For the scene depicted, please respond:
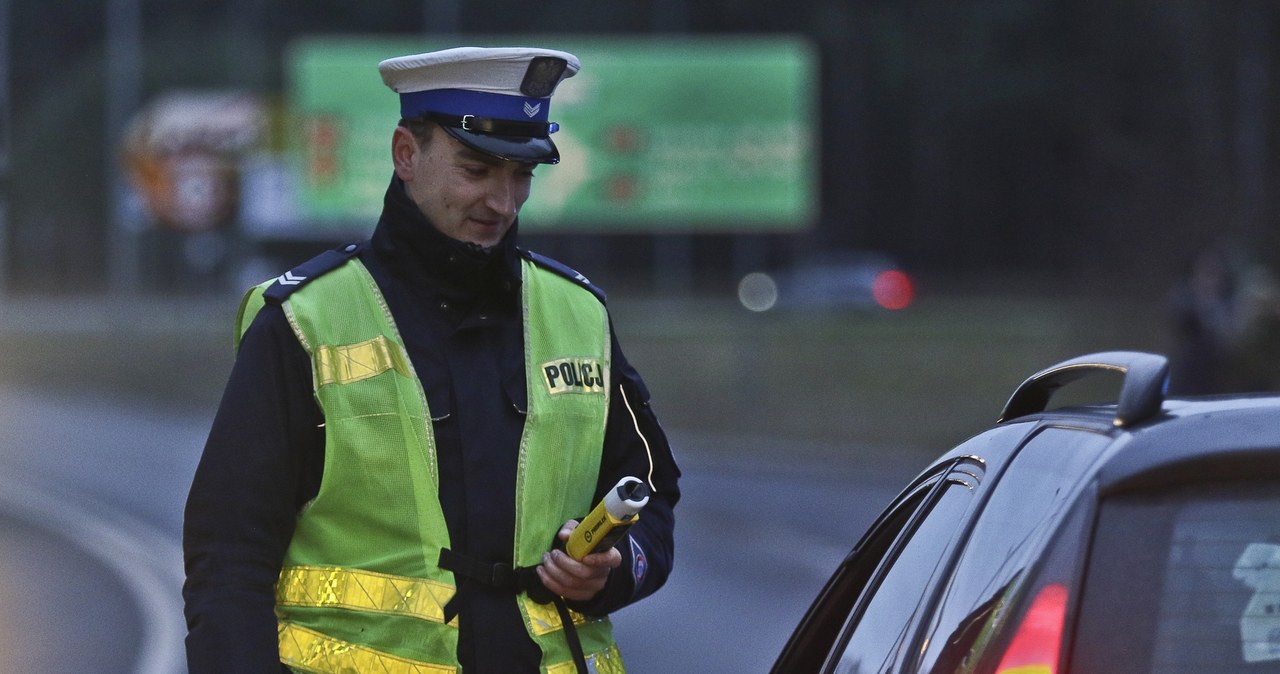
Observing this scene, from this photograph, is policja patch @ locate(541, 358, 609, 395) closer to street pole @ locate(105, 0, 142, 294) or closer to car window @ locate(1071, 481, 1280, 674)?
car window @ locate(1071, 481, 1280, 674)

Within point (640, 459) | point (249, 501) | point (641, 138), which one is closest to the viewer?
point (249, 501)

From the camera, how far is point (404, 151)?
319cm

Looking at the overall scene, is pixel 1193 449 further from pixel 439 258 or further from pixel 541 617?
pixel 439 258

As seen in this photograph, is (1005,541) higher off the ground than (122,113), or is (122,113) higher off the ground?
(1005,541)

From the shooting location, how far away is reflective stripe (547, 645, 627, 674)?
9.96ft

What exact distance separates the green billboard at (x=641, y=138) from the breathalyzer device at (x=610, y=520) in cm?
2848

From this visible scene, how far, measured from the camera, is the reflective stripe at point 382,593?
294cm

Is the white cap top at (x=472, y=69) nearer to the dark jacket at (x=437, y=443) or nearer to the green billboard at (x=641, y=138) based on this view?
the dark jacket at (x=437, y=443)

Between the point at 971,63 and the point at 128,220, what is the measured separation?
2305cm

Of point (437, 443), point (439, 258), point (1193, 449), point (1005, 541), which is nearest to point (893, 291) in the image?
point (439, 258)

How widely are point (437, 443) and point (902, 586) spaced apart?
706 millimetres

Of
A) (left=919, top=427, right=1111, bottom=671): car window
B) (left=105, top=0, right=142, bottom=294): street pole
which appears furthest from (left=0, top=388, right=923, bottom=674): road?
(left=105, top=0, right=142, bottom=294): street pole

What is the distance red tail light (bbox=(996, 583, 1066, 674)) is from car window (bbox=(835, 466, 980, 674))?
0.35 meters

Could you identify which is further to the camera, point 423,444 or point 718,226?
point 718,226
